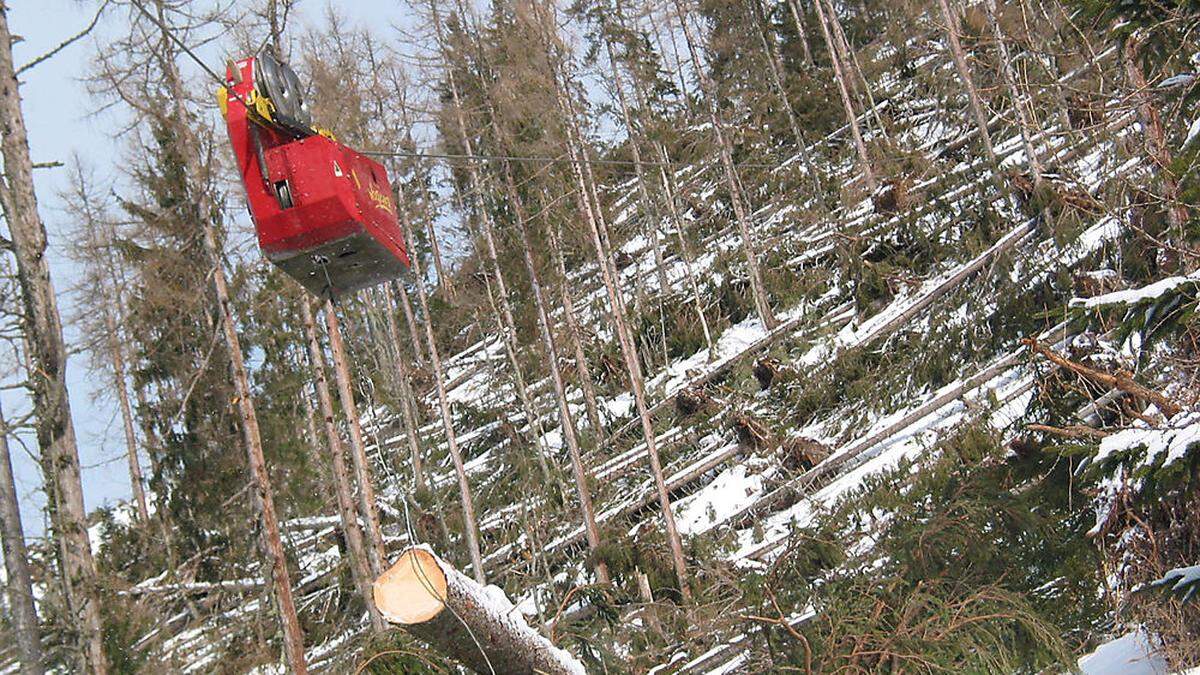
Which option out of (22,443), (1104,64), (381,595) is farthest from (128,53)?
(1104,64)

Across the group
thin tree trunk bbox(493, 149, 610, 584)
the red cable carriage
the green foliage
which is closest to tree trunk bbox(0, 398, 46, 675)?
the red cable carriage

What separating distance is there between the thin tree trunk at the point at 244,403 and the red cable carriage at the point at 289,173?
6.67 metres

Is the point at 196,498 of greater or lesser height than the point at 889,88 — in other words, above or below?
below

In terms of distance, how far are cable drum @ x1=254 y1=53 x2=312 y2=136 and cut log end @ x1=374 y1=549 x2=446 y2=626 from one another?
3261mm

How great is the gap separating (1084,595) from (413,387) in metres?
18.7

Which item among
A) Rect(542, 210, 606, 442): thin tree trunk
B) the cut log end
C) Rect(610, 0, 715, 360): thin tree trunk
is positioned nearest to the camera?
the cut log end

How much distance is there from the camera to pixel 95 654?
673 cm

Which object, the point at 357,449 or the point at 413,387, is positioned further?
the point at 413,387

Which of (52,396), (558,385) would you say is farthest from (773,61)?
(52,396)

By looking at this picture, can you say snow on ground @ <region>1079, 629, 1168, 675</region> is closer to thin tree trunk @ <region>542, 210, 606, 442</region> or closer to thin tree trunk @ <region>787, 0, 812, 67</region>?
thin tree trunk @ <region>542, 210, 606, 442</region>

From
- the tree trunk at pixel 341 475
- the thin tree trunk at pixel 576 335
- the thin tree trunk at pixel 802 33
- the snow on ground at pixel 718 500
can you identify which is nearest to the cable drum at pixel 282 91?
the tree trunk at pixel 341 475

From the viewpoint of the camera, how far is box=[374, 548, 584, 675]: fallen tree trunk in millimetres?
3879

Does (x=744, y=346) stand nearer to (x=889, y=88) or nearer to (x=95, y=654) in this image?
(x=889, y=88)

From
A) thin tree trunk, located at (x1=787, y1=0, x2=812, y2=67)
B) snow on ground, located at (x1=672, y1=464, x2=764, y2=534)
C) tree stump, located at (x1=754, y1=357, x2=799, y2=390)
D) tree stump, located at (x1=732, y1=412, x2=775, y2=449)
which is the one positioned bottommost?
snow on ground, located at (x1=672, y1=464, x2=764, y2=534)
